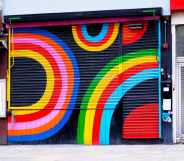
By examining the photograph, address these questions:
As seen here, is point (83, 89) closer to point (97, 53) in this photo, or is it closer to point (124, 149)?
point (97, 53)

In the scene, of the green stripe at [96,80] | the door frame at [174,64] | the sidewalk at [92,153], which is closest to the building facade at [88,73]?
the green stripe at [96,80]

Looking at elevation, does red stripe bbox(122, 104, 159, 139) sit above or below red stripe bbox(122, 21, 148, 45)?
below

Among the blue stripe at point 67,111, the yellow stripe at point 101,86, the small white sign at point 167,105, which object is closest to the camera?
the small white sign at point 167,105

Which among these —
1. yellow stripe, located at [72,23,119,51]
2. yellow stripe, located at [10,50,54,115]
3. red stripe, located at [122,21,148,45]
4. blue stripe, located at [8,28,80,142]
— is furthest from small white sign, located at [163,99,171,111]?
yellow stripe, located at [10,50,54,115]

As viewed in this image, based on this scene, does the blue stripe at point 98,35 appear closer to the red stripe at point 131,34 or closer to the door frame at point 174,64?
the red stripe at point 131,34

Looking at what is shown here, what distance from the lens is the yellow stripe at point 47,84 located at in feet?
61.4

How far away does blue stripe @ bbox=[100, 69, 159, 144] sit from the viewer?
18.0 metres

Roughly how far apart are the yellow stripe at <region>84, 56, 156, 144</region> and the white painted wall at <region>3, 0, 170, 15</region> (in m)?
1.46

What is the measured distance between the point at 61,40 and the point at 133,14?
2239 millimetres

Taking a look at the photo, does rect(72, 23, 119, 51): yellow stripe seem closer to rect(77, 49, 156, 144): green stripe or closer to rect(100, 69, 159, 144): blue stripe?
rect(77, 49, 156, 144): green stripe

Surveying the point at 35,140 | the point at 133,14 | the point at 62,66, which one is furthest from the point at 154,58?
the point at 35,140

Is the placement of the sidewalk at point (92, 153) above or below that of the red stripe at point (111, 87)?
below


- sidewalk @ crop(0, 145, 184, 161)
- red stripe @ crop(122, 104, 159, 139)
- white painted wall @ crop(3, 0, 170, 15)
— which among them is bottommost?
sidewalk @ crop(0, 145, 184, 161)

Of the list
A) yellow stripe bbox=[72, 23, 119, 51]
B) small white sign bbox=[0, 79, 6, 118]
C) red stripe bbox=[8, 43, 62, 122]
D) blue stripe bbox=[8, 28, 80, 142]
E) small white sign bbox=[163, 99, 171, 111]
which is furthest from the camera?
small white sign bbox=[0, 79, 6, 118]
